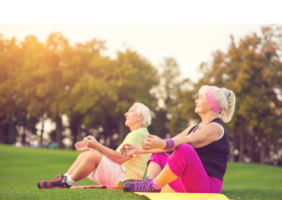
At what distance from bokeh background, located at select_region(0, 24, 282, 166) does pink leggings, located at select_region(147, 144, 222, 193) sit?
22002mm

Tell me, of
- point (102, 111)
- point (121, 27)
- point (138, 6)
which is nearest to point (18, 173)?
point (138, 6)

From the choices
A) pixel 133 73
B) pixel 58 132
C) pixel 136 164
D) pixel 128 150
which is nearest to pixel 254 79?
pixel 133 73

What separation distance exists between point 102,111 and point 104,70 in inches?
154

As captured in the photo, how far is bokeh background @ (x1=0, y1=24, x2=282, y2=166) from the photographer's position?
87.4 feet

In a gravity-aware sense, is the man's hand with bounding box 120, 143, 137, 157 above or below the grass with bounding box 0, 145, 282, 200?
above

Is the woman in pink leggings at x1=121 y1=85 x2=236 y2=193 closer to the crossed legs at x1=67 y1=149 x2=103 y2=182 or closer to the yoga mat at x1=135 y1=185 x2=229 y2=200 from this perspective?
the yoga mat at x1=135 y1=185 x2=229 y2=200

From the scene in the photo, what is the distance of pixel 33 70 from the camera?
102 ft

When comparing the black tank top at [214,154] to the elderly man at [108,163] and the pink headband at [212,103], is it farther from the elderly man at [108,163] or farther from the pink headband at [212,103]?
the elderly man at [108,163]

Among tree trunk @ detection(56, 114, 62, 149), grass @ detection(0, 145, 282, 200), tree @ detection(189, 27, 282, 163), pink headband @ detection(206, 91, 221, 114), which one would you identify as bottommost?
grass @ detection(0, 145, 282, 200)

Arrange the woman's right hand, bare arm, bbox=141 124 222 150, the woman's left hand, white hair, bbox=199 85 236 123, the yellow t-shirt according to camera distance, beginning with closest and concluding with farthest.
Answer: the woman's left hand < bare arm, bbox=141 124 222 150 < white hair, bbox=199 85 236 123 < the yellow t-shirt < the woman's right hand

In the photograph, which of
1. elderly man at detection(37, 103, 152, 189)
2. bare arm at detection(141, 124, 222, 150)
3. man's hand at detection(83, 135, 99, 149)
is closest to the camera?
bare arm at detection(141, 124, 222, 150)

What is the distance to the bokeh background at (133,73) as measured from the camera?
1049 inches

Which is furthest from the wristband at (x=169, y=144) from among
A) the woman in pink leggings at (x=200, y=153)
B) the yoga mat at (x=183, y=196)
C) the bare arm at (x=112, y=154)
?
the bare arm at (x=112, y=154)

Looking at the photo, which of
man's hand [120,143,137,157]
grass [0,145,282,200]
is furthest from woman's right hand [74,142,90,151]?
grass [0,145,282,200]
